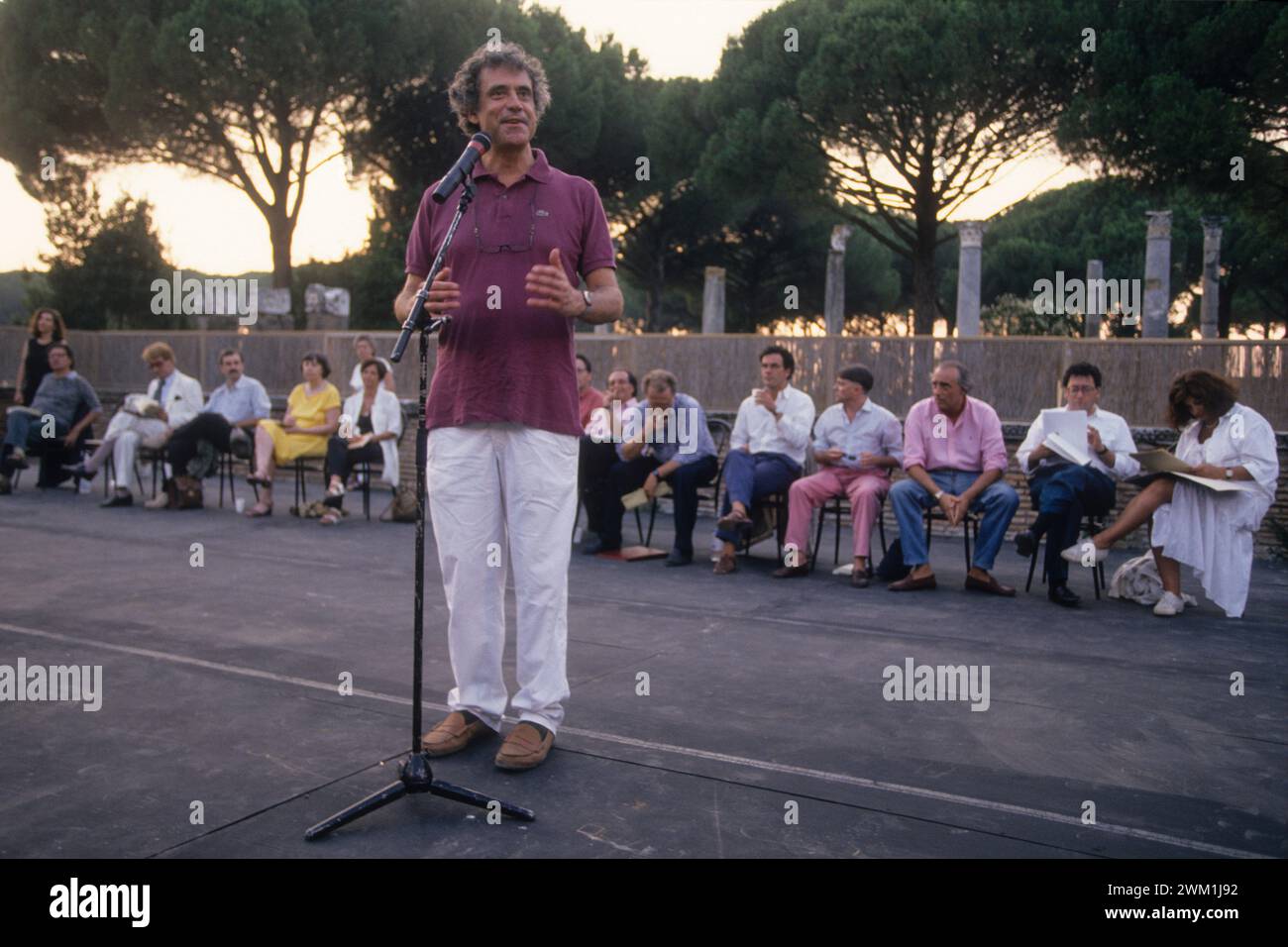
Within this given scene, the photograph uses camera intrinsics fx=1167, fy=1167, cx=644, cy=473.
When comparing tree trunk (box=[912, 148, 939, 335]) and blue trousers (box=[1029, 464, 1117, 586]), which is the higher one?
tree trunk (box=[912, 148, 939, 335])

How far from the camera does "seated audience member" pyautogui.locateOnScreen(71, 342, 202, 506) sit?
1059 cm

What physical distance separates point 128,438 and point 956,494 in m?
7.57

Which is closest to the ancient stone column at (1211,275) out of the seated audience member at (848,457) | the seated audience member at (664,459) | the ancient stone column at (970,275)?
the ancient stone column at (970,275)

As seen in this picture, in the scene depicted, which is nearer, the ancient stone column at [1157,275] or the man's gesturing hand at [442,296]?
the man's gesturing hand at [442,296]

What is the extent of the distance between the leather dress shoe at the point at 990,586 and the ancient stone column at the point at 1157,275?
12164 mm

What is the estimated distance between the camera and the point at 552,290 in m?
3.20

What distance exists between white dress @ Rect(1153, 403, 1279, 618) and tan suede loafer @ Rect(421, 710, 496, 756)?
4330 millimetres

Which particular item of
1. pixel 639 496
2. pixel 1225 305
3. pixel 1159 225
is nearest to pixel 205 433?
pixel 639 496

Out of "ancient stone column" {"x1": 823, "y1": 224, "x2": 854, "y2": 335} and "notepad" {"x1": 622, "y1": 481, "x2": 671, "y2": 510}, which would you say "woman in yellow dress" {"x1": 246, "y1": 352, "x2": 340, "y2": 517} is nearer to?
"notepad" {"x1": 622, "y1": 481, "x2": 671, "y2": 510}

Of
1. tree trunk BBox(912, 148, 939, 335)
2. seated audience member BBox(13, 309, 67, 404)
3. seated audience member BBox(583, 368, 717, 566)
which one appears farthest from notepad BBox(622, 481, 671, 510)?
tree trunk BBox(912, 148, 939, 335)

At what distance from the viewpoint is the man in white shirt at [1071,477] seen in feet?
21.6

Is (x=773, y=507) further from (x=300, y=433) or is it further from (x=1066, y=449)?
(x=300, y=433)

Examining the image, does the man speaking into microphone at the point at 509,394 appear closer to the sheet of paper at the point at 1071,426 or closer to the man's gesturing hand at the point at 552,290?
the man's gesturing hand at the point at 552,290

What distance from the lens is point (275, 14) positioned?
19672mm
